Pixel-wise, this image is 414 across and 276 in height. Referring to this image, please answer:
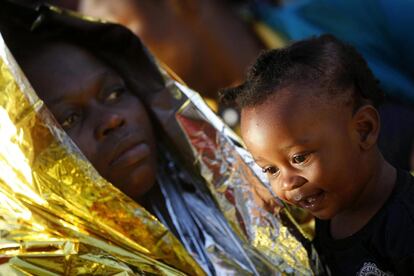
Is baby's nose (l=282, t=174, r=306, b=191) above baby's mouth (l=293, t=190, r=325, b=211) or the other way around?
above

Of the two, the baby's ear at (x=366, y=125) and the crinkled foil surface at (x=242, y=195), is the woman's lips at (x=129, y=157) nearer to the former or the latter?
the crinkled foil surface at (x=242, y=195)

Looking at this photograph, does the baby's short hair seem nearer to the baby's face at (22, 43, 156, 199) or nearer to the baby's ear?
the baby's ear

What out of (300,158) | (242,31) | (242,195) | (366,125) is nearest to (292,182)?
(300,158)

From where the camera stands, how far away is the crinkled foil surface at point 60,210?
41.2 inches

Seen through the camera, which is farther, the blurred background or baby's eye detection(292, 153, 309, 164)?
the blurred background

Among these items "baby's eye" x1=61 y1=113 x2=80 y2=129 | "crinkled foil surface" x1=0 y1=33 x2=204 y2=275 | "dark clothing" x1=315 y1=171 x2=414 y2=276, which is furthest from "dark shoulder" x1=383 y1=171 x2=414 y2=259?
"baby's eye" x1=61 y1=113 x2=80 y2=129

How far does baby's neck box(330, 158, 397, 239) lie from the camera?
1.08 meters

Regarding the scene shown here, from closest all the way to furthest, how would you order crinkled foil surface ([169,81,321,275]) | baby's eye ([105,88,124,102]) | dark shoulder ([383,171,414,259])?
dark shoulder ([383,171,414,259]) → crinkled foil surface ([169,81,321,275]) → baby's eye ([105,88,124,102])

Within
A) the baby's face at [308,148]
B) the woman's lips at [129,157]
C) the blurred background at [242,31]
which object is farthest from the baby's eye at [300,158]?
the blurred background at [242,31]

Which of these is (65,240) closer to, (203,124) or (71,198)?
(71,198)

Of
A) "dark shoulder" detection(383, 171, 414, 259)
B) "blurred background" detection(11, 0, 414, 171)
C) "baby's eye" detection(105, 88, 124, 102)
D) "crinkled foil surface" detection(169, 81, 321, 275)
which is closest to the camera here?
"dark shoulder" detection(383, 171, 414, 259)

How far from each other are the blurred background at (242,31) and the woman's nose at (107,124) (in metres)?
0.71

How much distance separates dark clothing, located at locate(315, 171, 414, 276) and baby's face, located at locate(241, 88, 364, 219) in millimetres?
57

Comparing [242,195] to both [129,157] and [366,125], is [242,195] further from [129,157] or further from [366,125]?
[366,125]
